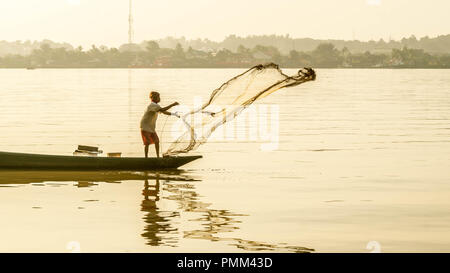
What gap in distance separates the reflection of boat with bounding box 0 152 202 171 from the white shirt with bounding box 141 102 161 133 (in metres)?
1.18

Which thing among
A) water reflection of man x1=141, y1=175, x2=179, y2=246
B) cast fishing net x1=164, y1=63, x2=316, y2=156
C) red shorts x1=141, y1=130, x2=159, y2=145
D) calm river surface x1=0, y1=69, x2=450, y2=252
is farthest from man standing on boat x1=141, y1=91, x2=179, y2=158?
water reflection of man x1=141, y1=175, x2=179, y2=246

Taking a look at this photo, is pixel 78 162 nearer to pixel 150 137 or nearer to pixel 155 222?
pixel 150 137

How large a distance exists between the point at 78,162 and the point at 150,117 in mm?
2850

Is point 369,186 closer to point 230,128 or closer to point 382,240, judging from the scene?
point 382,240

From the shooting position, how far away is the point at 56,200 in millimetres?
24969

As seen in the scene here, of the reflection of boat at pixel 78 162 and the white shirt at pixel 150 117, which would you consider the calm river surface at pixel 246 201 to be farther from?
the white shirt at pixel 150 117

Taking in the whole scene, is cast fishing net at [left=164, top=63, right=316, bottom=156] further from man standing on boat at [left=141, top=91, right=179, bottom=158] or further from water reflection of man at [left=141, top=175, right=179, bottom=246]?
water reflection of man at [left=141, top=175, right=179, bottom=246]

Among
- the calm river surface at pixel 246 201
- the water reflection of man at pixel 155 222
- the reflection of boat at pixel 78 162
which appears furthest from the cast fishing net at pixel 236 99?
the water reflection of man at pixel 155 222

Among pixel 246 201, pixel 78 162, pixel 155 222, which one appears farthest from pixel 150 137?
pixel 155 222

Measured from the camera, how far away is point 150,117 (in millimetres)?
28422

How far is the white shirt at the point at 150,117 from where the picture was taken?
92.0 feet

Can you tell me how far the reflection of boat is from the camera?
2941 cm

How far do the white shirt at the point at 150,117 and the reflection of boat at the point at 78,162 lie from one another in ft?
3.86
